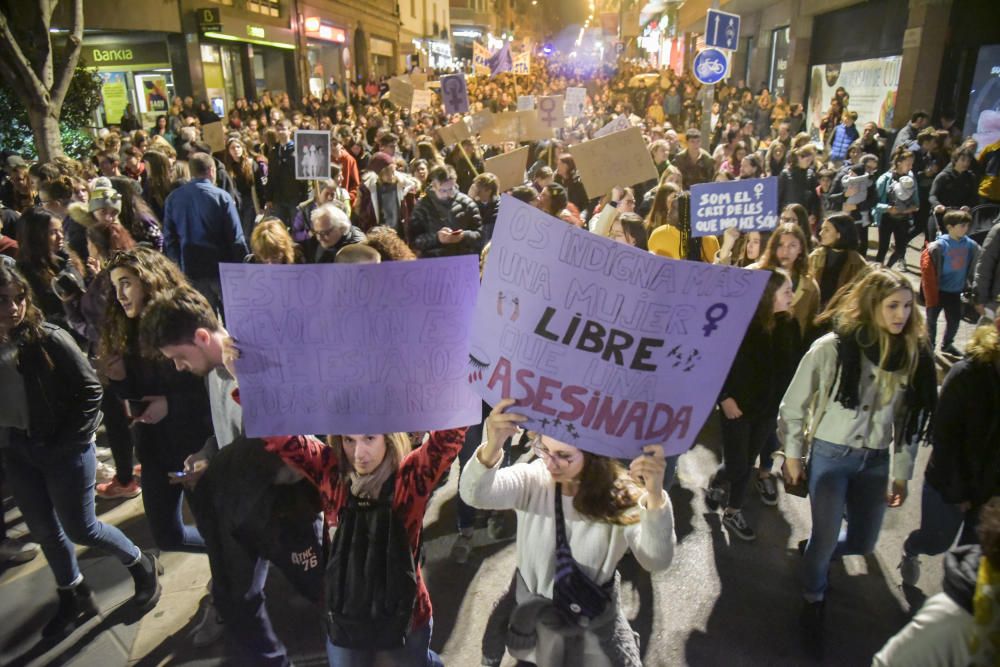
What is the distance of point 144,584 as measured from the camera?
3719 mm

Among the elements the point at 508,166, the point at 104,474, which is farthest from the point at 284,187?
the point at 104,474

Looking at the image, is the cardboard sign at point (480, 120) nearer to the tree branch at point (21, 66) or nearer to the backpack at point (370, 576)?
the tree branch at point (21, 66)

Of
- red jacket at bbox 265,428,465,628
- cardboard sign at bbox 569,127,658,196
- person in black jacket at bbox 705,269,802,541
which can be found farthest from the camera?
cardboard sign at bbox 569,127,658,196

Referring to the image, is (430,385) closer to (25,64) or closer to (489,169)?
(489,169)

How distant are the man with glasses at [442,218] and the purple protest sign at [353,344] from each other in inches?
176

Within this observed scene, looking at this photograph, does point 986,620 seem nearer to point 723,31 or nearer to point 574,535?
point 574,535

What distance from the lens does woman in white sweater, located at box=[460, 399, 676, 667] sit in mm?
2256

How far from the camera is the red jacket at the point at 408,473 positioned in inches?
92.8

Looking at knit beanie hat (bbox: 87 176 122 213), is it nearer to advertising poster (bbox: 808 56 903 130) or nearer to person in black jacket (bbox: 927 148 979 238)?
person in black jacket (bbox: 927 148 979 238)

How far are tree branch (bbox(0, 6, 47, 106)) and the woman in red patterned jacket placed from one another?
1042 centimetres

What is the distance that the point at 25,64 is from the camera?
9875 mm

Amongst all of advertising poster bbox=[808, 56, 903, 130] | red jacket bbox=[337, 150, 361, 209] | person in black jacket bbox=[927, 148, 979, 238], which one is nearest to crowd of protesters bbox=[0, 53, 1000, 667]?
person in black jacket bbox=[927, 148, 979, 238]

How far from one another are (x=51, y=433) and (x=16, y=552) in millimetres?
1641

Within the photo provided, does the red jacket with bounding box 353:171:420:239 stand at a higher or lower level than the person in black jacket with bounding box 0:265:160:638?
higher
